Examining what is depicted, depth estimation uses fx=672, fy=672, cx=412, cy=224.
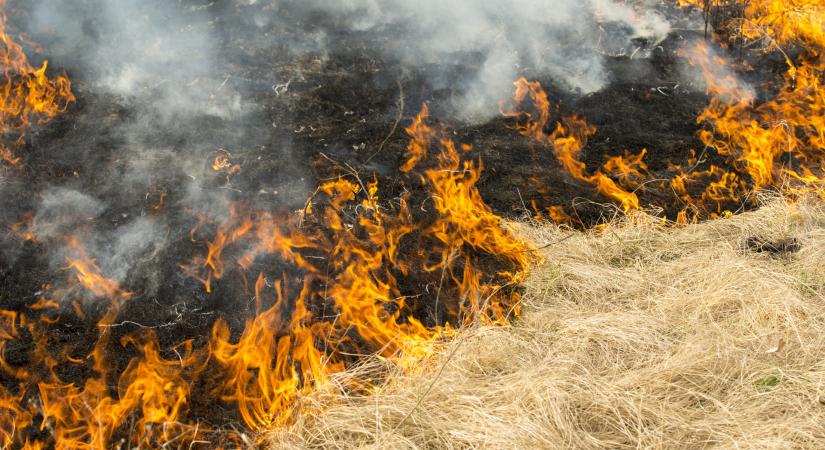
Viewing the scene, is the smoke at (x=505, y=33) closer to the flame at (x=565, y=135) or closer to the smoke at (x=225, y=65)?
the smoke at (x=225, y=65)

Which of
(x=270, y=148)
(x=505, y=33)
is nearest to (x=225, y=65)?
(x=270, y=148)

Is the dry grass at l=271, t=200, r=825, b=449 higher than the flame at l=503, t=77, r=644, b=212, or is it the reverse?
the dry grass at l=271, t=200, r=825, b=449

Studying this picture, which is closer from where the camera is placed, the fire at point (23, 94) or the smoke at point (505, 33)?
the fire at point (23, 94)

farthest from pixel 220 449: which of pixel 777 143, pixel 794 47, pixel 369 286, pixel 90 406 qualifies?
pixel 794 47

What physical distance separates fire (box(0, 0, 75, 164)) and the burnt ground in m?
0.12

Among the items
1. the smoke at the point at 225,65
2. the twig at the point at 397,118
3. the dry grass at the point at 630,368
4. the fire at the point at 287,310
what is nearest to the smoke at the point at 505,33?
the smoke at the point at 225,65

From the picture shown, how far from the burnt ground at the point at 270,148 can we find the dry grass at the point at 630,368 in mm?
789

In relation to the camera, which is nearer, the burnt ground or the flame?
the burnt ground

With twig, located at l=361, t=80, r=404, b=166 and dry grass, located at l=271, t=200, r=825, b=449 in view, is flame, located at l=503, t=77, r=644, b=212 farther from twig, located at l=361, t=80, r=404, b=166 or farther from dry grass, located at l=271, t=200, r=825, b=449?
twig, located at l=361, t=80, r=404, b=166

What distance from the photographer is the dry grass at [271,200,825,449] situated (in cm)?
349

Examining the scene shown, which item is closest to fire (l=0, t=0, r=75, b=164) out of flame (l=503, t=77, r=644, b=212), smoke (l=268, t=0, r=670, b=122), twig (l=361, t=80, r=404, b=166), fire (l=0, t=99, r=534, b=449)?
fire (l=0, t=99, r=534, b=449)

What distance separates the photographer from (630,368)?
4.00 meters

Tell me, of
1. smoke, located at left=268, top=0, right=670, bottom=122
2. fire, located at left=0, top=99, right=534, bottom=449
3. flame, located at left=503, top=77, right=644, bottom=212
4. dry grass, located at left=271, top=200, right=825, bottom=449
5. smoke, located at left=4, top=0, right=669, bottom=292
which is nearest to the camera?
dry grass, located at left=271, top=200, right=825, bottom=449

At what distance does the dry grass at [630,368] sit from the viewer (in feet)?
11.4
